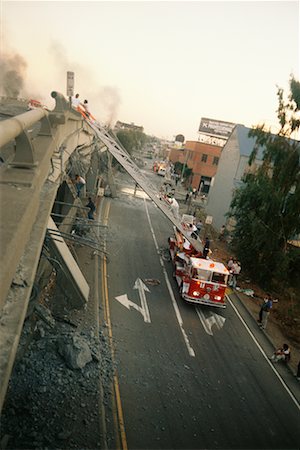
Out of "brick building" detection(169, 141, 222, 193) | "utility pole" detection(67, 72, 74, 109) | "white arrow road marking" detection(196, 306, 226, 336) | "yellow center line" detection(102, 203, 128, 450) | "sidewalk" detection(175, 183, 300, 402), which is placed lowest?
"sidewalk" detection(175, 183, 300, 402)

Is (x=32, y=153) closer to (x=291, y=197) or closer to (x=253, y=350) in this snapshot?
(x=253, y=350)

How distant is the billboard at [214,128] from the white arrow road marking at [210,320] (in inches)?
2692

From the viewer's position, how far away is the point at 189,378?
10.1 metres

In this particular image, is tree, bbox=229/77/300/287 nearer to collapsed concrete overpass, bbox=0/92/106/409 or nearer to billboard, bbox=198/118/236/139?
collapsed concrete overpass, bbox=0/92/106/409

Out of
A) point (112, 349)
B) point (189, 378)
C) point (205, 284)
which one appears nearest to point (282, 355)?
point (205, 284)

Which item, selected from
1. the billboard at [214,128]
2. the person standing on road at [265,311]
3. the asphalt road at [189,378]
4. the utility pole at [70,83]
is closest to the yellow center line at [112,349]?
the asphalt road at [189,378]

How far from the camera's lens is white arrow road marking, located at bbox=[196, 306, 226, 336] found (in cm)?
1357

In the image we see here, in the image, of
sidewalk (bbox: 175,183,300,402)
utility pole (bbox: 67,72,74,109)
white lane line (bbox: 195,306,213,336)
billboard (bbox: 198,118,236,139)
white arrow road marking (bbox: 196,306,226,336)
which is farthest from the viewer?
billboard (bbox: 198,118,236,139)

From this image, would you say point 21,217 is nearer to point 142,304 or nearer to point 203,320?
point 142,304

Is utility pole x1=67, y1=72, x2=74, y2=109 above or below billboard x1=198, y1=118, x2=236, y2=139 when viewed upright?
below

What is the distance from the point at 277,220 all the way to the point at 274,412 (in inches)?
444

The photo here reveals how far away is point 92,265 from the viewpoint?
54.3 feet

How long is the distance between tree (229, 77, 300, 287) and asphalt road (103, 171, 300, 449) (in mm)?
4247

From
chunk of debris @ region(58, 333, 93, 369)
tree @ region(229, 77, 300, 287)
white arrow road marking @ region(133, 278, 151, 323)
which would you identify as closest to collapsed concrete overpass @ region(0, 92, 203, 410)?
chunk of debris @ region(58, 333, 93, 369)
